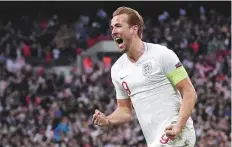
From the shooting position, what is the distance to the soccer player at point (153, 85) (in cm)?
483

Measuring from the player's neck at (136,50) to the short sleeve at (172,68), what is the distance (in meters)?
0.22

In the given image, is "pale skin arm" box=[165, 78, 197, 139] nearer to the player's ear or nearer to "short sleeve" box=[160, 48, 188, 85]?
"short sleeve" box=[160, 48, 188, 85]

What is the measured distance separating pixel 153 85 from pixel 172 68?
0.67 feet

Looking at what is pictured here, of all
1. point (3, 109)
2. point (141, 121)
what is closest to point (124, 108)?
point (141, 121)

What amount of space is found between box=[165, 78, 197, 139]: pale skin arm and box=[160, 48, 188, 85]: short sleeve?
0.04 meters

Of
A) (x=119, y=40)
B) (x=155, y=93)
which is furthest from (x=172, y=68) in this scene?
(x=119, y=40)

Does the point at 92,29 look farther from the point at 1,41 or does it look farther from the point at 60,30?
the point at 1,41

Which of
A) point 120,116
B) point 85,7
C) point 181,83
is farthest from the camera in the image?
point 85,7

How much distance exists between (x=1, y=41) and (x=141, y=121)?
18486 mm

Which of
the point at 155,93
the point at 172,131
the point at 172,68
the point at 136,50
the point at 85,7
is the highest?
the point at 85,7

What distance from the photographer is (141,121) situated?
16.4 feet

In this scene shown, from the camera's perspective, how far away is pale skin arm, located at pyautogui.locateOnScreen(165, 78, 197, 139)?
4.59 metres

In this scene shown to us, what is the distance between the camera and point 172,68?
485cm

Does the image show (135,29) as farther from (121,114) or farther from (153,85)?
(121,114)
